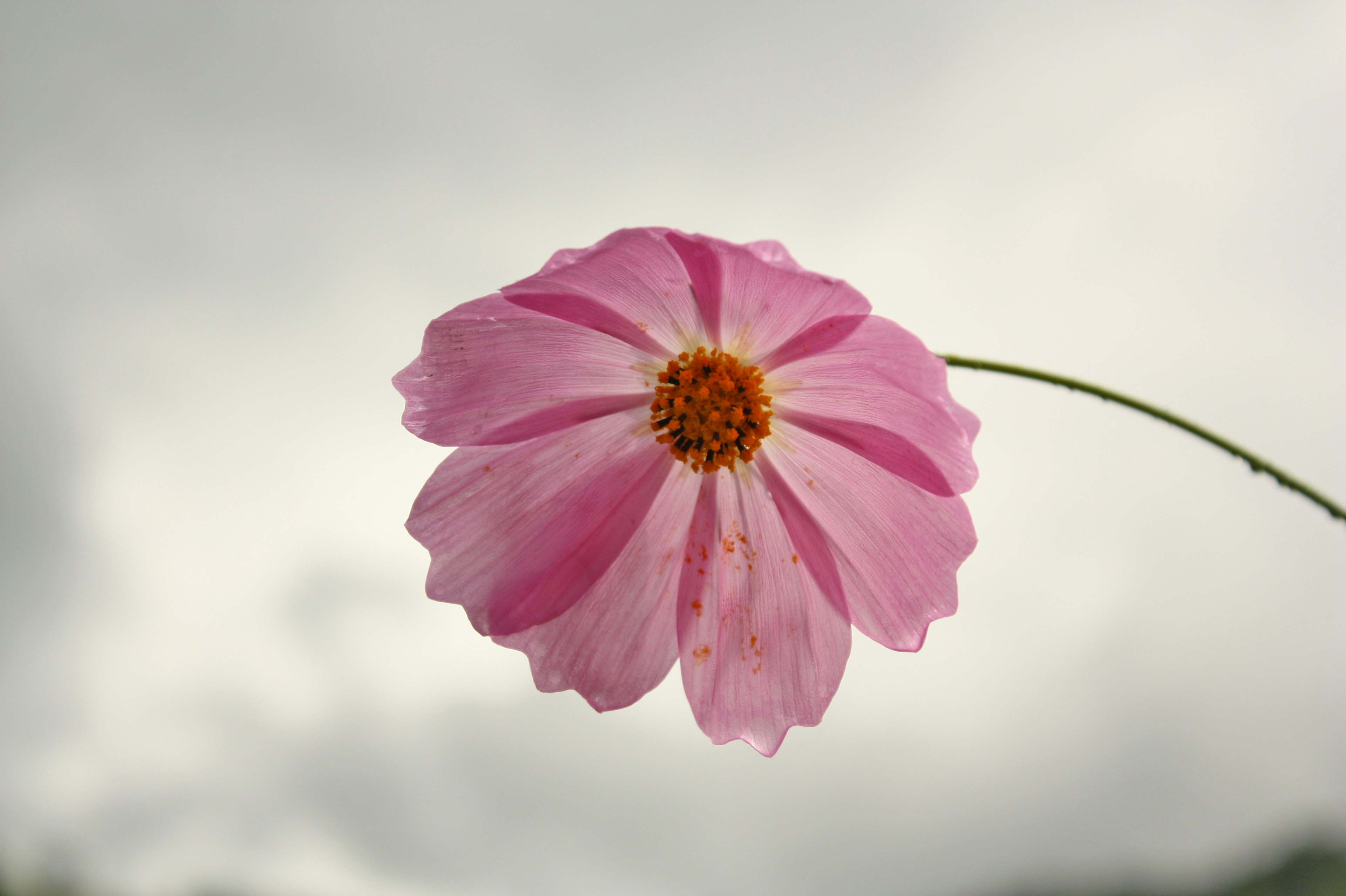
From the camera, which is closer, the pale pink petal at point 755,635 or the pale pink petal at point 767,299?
the pale pink petal at point 767,299

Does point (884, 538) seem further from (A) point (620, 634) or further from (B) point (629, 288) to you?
(B) point (629, 288)

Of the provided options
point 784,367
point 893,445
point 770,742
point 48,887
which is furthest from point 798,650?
point 48,887

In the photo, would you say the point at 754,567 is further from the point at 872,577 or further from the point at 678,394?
the point at 678,394

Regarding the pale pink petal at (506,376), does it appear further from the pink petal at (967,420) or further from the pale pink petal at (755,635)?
the pink petal at (967,420)

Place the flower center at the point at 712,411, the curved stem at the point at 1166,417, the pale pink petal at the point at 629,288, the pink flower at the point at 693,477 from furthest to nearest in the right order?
the flower center at the point at 712,411
the pink flower at the point at 693,477
the pale pink petal at the point at 629,288
the curved stem at the point at 1166,417

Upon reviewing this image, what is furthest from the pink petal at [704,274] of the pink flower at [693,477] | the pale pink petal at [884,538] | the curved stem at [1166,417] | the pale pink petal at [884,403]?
the curved stem at [1166,417]

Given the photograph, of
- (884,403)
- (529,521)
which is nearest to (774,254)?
(884,403)

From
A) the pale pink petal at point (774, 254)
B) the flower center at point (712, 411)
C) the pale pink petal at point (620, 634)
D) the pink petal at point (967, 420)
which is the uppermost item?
the flower center at point (712, 411)
